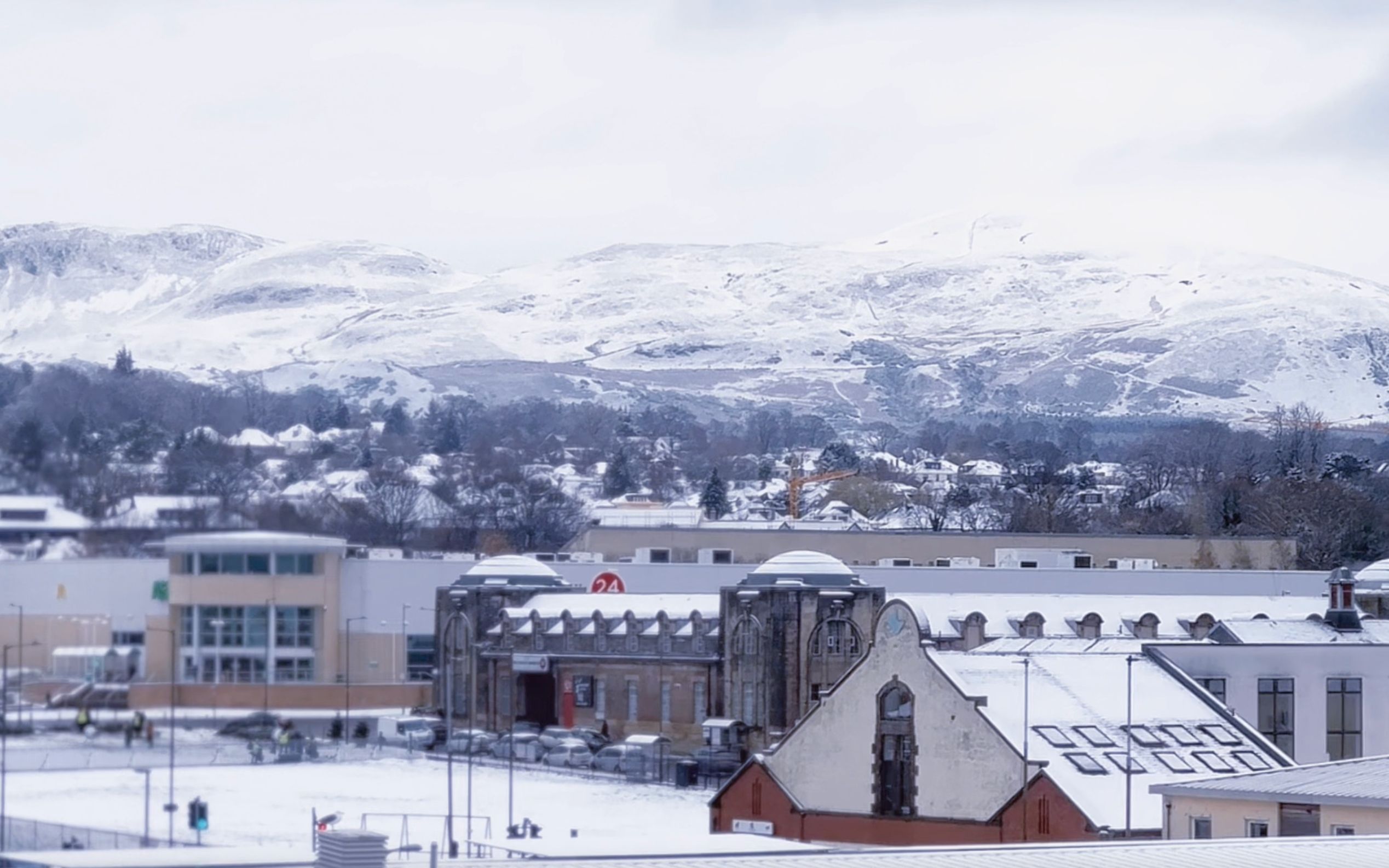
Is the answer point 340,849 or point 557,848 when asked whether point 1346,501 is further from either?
point 340,849

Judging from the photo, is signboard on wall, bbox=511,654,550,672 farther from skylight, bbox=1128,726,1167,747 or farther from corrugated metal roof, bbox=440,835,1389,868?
corrugated metal roof, bbox=440,835,1389,868

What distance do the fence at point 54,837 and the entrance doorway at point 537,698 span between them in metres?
53.9

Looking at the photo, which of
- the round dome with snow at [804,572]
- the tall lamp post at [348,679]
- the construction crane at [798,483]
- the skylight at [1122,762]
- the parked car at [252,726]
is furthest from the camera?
the construction crane at [798,483]

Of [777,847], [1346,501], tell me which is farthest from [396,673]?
[1346,501]

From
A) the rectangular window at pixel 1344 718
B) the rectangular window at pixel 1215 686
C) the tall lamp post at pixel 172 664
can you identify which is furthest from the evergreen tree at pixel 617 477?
the tall lamp post at pixel 172 664

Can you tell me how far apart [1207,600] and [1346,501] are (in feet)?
201

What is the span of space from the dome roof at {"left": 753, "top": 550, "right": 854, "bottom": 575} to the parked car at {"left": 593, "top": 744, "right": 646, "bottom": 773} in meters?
8.45

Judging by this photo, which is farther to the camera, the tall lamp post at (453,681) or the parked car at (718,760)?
the parked car at (718,760)

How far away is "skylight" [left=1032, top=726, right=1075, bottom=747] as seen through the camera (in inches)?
2034

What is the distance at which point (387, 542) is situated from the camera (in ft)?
109

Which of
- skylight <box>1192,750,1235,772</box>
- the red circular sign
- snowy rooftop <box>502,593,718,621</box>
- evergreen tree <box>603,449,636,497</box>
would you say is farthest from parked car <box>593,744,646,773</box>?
evergreen tree <box>603,449,636,497</box>

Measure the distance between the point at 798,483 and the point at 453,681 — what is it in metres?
109

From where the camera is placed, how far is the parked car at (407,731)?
34281 mm

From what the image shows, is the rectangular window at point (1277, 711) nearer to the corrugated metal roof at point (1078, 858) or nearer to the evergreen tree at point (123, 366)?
the corrugated metal roof at point (1078, 858)
